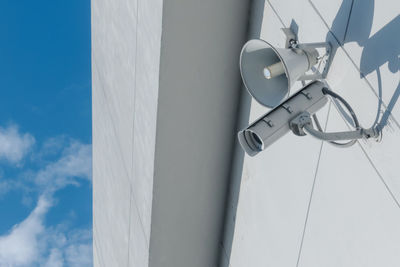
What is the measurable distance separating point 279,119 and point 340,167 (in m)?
0.62

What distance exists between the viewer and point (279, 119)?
8.43ft

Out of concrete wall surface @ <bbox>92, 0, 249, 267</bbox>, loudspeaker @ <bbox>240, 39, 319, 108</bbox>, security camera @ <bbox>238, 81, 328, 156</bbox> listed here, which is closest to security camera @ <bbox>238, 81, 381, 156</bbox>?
security camera @ <bbox>238, 81, 328, 156</bbox>

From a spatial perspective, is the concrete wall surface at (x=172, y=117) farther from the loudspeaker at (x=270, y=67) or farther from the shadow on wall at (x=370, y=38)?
the shadow on wall at (x=370, y=38)

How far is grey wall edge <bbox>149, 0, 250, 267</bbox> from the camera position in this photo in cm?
394

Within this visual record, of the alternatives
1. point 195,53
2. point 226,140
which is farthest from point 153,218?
point 195,53

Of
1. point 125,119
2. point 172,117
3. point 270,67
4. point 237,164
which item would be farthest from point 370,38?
point 125,119

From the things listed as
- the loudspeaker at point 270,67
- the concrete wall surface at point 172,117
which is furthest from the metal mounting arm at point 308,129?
the concrete wall surface at point 172,117

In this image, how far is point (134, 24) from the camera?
4.61 m

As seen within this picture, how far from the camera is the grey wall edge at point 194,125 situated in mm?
3939

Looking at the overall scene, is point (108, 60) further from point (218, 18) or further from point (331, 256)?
point (331, 256)

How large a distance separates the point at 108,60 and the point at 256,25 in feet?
7.60

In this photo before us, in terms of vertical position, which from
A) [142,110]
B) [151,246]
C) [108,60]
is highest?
[108,60]

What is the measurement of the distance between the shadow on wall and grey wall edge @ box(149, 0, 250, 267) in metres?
1.28

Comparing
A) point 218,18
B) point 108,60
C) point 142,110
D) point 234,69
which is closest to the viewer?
point 218,18
